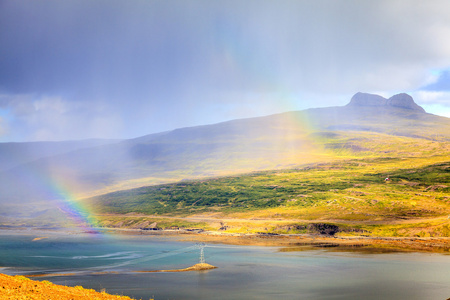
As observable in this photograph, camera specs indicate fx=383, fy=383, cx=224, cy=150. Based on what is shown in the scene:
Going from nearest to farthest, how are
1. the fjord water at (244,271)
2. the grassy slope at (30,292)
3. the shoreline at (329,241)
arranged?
1. the grassy slope at (30,292)
2. the fjord water at (244,271)
3. the shoreline at (329,241)

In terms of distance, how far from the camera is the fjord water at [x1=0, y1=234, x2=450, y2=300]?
2386 inches

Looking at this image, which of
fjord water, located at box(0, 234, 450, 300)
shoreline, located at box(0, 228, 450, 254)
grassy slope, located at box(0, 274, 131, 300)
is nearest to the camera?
grassy slope, located at box(0, 274, 131, 300)

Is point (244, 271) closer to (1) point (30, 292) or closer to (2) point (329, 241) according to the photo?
(1) point (30, 292)

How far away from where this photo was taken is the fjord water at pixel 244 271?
60.6m

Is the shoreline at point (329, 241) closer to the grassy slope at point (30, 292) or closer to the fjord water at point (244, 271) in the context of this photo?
the fjord water at point (244, 271)

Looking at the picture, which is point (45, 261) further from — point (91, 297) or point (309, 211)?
point (309, 211)

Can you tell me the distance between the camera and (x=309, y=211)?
175375 mm

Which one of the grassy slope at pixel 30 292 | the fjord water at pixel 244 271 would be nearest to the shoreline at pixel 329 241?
the fjord water at pixel 244 271

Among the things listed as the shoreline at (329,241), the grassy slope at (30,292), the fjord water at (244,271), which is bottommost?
the shoreline at (329,241)

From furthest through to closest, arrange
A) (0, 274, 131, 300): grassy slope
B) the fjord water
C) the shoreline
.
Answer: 1. the shoreline
2. the fjord water
3. (0, 274, 131, 300): grassy slope

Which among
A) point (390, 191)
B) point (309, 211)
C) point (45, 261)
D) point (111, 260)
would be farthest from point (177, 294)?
point (390, 191)

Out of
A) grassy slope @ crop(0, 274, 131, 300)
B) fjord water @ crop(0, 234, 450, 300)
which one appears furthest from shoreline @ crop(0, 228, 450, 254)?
grassy slope @ crop(0, 274, 131, 300)

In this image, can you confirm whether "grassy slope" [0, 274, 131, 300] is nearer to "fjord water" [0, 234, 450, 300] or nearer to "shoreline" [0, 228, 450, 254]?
"fjord water" [0, 234, 450, 300]

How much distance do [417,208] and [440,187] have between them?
3558cm
